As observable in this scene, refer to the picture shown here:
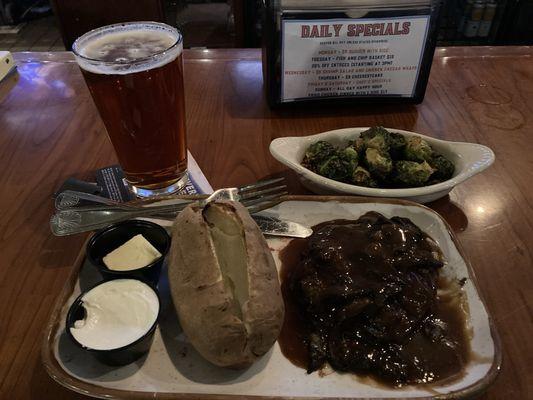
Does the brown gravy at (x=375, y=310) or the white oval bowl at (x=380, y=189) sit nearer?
the brown gravy at (x=375, y=310)

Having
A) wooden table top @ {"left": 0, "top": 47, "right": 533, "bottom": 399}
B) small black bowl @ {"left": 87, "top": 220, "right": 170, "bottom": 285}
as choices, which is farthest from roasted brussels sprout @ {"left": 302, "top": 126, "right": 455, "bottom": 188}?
small black bowl @ {"left": 87, "top": 220, "right": 170, "bottom": 285}

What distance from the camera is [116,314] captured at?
2.47ft

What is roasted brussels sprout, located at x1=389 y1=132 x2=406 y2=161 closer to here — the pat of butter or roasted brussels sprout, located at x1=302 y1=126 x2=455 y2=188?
roasted brussels sprout, located at x1=302 y1=126 x2=455 y2=188

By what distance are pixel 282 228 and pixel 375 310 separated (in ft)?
0.98

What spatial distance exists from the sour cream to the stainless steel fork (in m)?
0.21

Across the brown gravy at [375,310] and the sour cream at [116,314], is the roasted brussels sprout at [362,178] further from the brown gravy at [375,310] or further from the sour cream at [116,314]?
the sour cream at [116,314]

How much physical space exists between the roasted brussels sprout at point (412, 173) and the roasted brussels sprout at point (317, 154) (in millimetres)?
174

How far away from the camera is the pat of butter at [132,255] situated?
0.85 m

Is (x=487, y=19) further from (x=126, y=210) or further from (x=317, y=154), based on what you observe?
(x=126, y=210)

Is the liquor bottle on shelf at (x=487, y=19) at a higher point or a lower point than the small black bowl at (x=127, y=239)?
lower

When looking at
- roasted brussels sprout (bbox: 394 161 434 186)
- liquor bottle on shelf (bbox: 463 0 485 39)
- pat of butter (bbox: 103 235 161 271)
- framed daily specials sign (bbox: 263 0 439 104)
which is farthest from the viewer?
liquor bottle on shelf (bbox: 463 0 485 39)

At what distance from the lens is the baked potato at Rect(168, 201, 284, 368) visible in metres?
0.69

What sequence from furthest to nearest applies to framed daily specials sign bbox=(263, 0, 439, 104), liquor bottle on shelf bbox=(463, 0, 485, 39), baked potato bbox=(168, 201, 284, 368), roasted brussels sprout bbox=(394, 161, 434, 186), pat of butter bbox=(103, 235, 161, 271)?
liquor bottle on shelf bbox=(463, 0, 485, 39) < framed daily specials sign bbox=(263, 0, 439, 104) < roasted brussels sprout bbox=(394, 161, 434, 186) < pat of butter bbox=(103, 235, 161, 271) < baked potato bbox=(168, 201, 284, 368)

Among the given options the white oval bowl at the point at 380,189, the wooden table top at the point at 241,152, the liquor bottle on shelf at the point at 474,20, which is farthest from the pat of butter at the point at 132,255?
the liquor bottle on shelf at the point at 474,20
